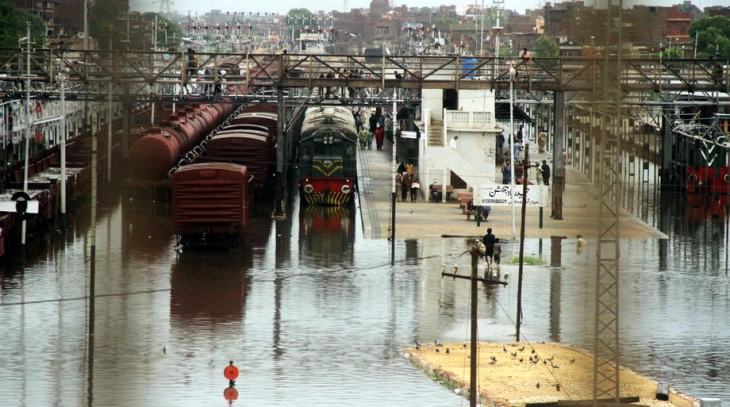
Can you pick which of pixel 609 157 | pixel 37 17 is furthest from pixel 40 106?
pixel 609 157

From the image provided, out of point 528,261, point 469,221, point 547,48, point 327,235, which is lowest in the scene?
point 528,261

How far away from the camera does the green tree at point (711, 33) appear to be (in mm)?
97250

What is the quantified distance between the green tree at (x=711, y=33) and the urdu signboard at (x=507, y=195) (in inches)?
2206

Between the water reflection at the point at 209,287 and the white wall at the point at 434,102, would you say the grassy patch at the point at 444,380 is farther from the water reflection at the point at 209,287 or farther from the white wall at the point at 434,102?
Answer: the white wall at the point at 434,102

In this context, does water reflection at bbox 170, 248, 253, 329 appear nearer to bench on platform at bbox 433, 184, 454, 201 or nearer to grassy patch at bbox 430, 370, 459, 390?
grassy patch at bbox 430, 370, 459, 390

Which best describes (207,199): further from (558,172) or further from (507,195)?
(558,172)

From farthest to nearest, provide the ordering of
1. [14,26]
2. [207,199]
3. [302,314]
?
1. [14,26]
2. [207,199]
3. [302,314]

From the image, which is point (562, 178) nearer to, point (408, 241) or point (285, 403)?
point (408, 241)

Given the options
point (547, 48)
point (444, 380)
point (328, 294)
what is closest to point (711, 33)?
point (547, 48)

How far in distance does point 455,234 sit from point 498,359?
17.8 meters

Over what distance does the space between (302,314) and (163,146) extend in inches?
832

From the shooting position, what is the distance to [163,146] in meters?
51.7

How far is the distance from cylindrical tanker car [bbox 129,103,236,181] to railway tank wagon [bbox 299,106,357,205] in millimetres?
5029

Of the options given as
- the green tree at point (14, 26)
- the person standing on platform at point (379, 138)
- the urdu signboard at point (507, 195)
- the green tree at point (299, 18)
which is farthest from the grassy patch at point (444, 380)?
the green tree at point (299, 18)
